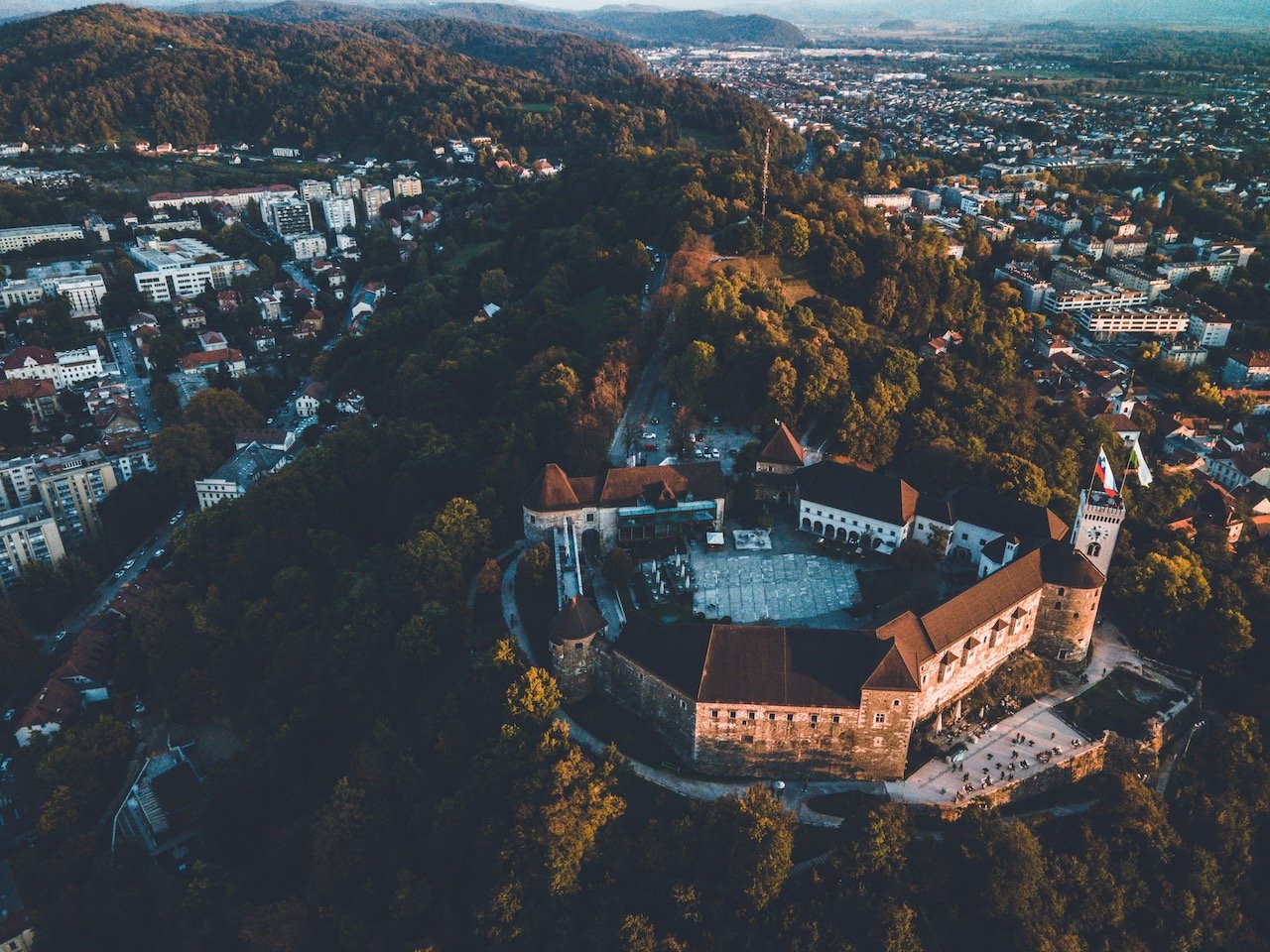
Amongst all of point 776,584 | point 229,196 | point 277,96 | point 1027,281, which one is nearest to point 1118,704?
Result: point 776,584

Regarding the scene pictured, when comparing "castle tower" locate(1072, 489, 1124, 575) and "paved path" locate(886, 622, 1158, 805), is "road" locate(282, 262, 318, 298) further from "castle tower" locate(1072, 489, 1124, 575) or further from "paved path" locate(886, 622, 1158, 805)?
"paved path" locate(886, 622, 1158, 805)

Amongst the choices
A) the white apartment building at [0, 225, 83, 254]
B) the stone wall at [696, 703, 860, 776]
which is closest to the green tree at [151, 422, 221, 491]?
the stone wall at [696, 703, 860, 776]

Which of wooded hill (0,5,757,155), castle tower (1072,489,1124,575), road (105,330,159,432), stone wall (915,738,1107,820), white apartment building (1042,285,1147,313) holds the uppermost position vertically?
wooded hill (0,5,757,155)

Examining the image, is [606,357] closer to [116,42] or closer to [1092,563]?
[1092,563]

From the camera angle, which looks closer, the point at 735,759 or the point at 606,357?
the point at 735,759

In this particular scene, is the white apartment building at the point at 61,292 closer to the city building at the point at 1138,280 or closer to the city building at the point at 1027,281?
the city building at the point at 1027,281

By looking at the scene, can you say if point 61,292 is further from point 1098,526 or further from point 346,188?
point 1098,526

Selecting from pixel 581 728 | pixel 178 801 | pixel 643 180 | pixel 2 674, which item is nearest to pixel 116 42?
pixel 643 180
